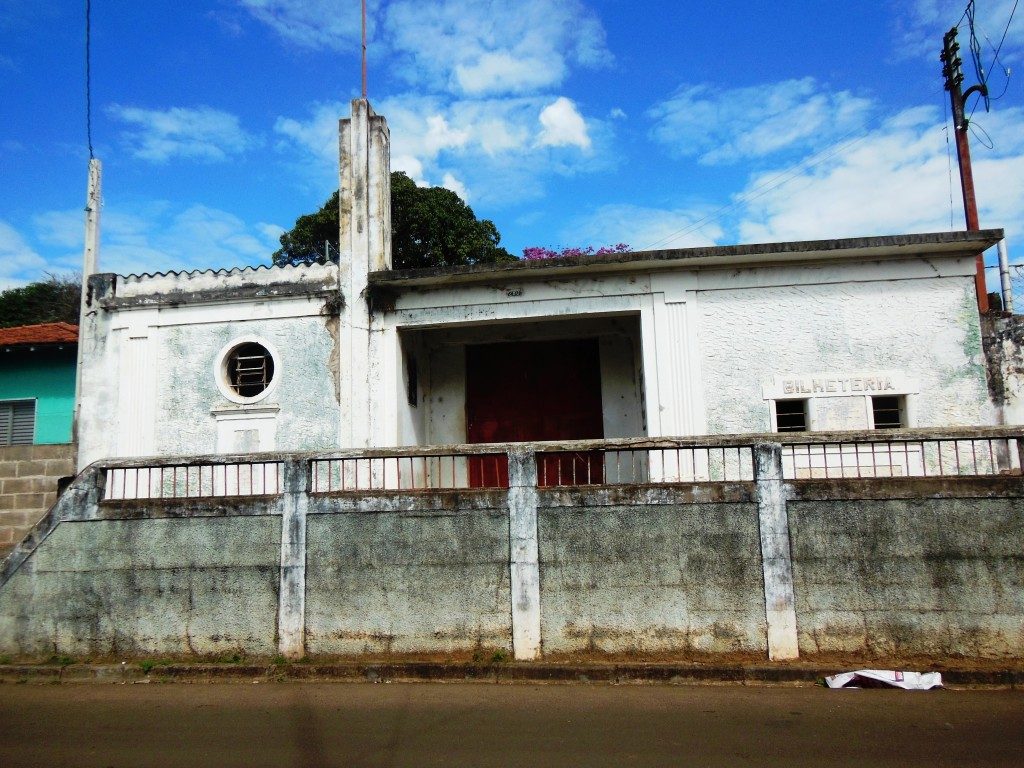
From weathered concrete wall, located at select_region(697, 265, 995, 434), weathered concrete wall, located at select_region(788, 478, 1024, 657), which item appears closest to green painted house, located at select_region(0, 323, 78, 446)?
weathered concrete wall, located at select_region(697, 265, 995, 434)

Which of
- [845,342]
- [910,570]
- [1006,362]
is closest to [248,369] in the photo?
[845,342]

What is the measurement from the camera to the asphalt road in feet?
A: 15.3

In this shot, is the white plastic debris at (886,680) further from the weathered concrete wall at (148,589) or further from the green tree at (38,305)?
the green tree at (38,305)

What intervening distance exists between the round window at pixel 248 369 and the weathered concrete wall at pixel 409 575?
3759mm

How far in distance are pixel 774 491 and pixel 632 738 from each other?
8.28ft

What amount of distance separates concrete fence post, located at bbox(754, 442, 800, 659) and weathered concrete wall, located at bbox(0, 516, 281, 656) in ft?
14.3

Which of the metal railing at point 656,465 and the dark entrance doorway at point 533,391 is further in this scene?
the dark entrance doorway at point 533,391

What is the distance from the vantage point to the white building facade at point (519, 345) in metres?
8.82

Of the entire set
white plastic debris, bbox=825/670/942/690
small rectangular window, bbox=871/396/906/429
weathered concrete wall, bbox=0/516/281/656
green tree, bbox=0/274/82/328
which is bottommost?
white plastic debris, bbox=825/670/942/690

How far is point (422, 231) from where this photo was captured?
71.8 feet

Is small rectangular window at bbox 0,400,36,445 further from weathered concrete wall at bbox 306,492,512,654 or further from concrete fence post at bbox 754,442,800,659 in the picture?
concrete fence post at bbox 754,442,800,659

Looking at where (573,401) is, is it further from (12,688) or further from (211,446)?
(12,688)

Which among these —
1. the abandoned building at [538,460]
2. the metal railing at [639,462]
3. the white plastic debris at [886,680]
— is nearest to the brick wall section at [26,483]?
the abandoned building at [538,460]

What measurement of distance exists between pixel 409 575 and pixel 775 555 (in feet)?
10.5
